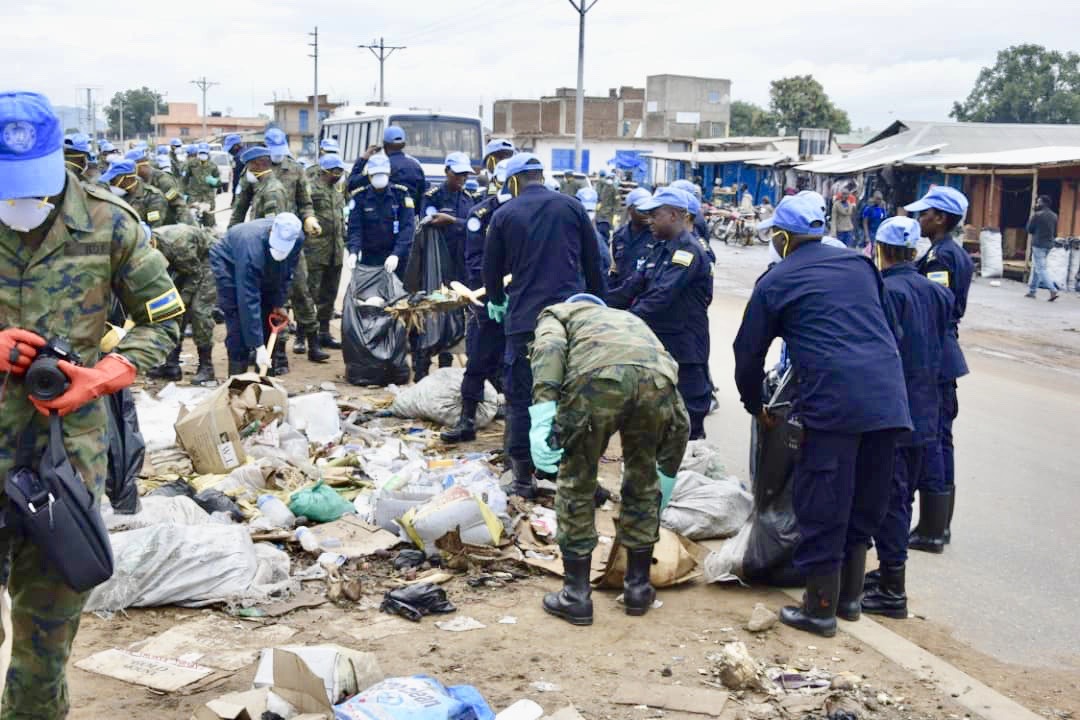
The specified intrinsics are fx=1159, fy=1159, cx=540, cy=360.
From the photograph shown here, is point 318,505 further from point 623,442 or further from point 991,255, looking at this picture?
point 991,255

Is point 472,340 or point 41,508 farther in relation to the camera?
point 472,340

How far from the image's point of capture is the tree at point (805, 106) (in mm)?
62156

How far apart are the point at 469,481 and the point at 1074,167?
713 inches

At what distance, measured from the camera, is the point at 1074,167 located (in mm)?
21125

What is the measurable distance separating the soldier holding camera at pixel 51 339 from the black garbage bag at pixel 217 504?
9.22ft

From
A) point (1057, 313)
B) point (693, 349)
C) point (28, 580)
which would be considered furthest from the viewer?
point (1057, 313)

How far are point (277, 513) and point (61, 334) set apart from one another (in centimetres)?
306

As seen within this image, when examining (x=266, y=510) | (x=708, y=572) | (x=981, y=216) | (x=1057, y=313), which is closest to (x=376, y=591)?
(x=266, y=510)

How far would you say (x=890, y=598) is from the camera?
532cm

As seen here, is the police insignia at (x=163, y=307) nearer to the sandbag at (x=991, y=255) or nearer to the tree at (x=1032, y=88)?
the sandbag at (x=991, y=255)

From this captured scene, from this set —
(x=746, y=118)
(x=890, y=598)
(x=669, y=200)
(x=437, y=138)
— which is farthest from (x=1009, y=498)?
(x=746, y=118)

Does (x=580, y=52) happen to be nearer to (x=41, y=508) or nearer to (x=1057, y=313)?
(x=1057, y=313)

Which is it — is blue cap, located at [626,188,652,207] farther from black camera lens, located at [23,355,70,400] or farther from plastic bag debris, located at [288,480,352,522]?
black camera lens, located at [23,355,70,400]

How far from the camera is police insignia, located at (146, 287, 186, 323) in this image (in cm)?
333
